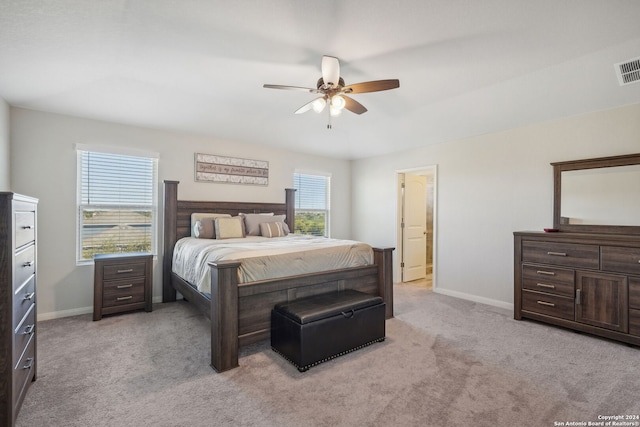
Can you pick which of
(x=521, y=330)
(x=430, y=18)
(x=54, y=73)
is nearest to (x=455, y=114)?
(x=430, y=18)

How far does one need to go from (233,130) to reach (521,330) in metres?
4.57

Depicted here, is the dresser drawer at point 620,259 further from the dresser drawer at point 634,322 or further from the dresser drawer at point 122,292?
the dresser drawer at point 122,292

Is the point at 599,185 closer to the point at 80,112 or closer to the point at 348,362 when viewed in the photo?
the point at 348,362

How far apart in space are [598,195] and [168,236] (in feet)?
17.8

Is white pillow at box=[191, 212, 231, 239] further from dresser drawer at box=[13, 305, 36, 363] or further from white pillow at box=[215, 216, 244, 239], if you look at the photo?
dresser drawer at box=[13, 305, 36, 363]

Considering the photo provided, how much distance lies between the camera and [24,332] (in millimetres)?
1837

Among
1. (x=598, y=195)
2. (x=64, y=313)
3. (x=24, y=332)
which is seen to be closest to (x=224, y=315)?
(x=24, y=332)

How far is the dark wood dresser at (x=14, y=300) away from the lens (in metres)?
1.52

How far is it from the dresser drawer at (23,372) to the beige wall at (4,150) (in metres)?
1.94

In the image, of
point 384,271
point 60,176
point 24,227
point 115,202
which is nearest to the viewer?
point 24,227

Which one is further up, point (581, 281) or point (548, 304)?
point (581, 281)

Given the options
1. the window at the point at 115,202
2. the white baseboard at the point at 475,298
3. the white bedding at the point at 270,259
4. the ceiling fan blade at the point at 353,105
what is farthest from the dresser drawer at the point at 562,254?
the window at the point at 115,202

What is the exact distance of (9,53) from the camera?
2.37 metres

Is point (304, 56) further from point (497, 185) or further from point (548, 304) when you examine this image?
point (548, 304)
